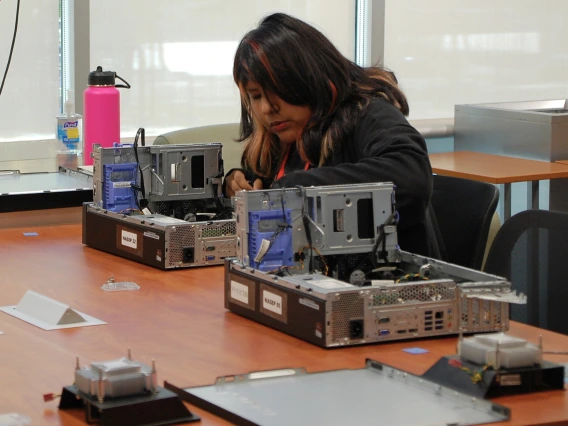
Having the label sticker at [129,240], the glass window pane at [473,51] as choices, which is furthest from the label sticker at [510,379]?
the glass window pane at [473,51]

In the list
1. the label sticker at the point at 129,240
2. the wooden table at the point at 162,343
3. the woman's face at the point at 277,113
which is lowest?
the wooden table at the point at 162,343

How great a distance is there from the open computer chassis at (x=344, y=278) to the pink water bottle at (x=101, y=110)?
1239 mm

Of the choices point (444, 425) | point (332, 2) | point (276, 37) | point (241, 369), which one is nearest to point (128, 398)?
point (241, 369)

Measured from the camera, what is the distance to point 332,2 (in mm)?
4426

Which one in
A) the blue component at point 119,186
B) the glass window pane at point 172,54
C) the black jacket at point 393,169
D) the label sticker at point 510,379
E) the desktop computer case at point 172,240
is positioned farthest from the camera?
the glass window pane at point 172,54

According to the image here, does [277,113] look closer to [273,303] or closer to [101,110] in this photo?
[273,303]

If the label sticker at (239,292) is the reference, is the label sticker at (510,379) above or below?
below

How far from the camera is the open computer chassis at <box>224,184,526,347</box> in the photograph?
1.48 meters

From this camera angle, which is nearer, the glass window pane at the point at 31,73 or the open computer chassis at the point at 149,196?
the open computer chassis at the point at 149,196

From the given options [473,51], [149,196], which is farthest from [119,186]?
[473,51]

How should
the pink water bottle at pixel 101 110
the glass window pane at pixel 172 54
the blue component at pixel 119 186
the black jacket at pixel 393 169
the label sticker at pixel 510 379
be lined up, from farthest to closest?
1. the glass window pane at pixel 172 54
2. the pink water bottle at pixel 101 110
3. the blue component at pixel 119 186
4. the black jacket at pixel 393 169
5. the label sticker at pixel 510 379

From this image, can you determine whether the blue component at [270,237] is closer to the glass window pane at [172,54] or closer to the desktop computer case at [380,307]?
the desktop computer case at [380,307]

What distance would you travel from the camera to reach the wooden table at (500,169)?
136 inches

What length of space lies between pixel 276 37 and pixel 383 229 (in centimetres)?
55
